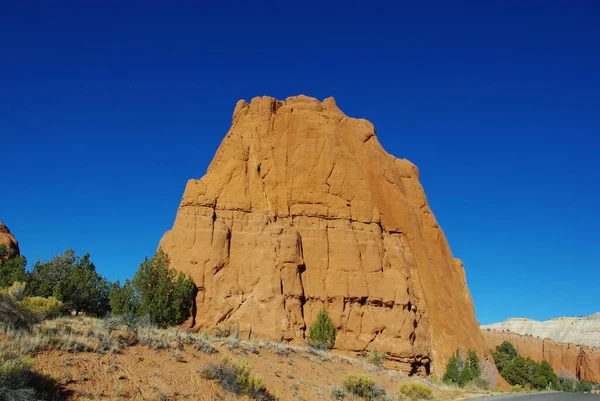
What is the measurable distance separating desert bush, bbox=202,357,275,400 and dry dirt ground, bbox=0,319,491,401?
256 mm

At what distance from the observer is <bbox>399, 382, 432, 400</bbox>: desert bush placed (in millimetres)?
26528

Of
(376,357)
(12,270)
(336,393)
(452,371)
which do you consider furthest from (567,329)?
(12,270)

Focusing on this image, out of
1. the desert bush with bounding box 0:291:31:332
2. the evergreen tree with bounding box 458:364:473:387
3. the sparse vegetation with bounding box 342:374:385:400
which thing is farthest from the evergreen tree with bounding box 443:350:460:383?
the desert bush with bounding box 0:291:31:332

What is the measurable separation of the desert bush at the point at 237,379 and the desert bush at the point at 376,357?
2764 centimetres

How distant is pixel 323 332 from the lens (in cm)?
4544

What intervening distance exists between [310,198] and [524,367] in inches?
1604

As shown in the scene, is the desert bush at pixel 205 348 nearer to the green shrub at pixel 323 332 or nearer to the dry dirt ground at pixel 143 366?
the dry dirt ground at pixel 143 366

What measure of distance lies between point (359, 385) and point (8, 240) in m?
41.0

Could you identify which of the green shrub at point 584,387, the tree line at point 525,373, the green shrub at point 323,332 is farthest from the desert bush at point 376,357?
the green shrub at point 584,387

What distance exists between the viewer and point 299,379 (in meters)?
21.4

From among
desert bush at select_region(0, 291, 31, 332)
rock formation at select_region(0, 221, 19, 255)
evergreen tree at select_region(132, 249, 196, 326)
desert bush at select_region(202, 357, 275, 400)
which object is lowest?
desert bush at select_region(202, 357, 275, 400)

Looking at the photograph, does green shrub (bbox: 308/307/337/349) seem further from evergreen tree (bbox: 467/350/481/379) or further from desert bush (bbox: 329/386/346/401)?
desert bush (bbox: 329/386/346/401)

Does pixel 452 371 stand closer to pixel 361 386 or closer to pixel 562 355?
pixel 361 386

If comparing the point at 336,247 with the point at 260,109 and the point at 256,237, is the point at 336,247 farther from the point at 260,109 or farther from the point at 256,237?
the point at 260,109
